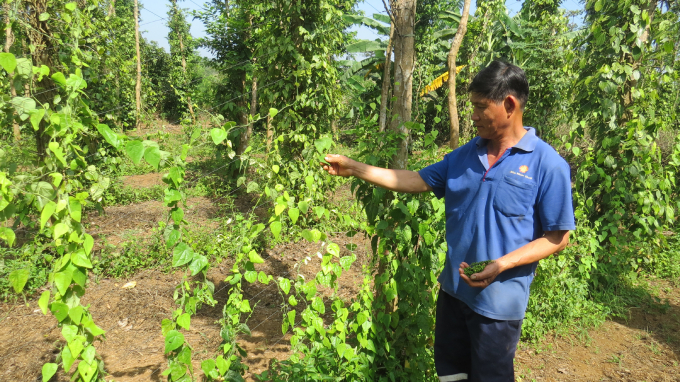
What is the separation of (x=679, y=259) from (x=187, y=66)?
768 inches

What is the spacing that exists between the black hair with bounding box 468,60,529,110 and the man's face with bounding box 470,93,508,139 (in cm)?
2

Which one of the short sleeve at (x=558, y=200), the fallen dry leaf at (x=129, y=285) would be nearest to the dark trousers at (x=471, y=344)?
the short sleeve at (x=558, y=200)

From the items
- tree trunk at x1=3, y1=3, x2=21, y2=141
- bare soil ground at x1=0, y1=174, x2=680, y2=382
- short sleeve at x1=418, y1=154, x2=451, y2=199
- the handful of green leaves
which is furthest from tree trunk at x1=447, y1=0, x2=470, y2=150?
tree trunk at x1=3, y1=3, x2=21, y2=141

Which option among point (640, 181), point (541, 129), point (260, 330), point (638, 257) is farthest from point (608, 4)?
point (541, 129)

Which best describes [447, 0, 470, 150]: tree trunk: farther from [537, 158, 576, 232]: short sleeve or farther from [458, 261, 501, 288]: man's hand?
[458, 261, 501, 288]: man's hand

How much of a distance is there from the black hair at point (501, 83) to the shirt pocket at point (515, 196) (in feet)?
1.05

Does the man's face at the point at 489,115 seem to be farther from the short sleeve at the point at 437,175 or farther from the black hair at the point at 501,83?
the short sleeve at the point at 437,175

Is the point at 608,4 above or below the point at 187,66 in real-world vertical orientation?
below

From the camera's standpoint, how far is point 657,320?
10.7ft

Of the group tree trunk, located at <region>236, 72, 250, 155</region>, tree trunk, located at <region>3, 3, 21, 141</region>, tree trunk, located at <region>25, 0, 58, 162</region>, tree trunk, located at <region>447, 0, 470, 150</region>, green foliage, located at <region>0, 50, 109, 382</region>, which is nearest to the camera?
green foliage, located at <region>0, 50, 109, 382</region>

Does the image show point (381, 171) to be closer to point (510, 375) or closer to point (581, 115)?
point (510, 375)

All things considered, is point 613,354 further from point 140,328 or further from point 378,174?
point 140,328

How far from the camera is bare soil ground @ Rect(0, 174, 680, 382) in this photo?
2.62 m

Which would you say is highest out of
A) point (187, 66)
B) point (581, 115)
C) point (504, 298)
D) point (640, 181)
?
point (187, 66)
